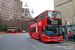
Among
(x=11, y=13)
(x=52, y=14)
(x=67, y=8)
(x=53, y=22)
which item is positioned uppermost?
(x=11, y=13)

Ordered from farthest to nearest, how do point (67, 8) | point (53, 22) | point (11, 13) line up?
point (11, 13) → point (67, 8) → point (53, 22)

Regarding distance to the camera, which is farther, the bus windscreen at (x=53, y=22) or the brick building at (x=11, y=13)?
the brick building at (x=11, y=13)

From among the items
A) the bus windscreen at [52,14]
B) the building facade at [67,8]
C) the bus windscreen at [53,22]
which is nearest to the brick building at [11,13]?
the building facade at [67,8]

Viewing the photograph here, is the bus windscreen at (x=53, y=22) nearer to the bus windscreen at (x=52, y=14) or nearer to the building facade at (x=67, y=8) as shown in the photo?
the bus windscreen at (x=52, y=14)

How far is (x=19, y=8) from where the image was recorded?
101875 millimetres

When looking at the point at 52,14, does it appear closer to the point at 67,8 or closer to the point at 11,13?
the point at 67,8

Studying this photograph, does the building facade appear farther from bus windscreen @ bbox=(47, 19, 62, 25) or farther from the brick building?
the brick building

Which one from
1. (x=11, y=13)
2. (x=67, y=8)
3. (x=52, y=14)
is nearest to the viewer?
(x=52, y=14)

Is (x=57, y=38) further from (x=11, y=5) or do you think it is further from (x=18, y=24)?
(x=11, y=5)

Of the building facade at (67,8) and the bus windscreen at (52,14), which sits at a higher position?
the building facade at (67,8)

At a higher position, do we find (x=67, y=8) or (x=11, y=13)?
(x=11, y=13)

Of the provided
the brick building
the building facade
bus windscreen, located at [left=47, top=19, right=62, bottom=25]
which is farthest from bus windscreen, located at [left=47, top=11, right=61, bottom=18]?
the brick building

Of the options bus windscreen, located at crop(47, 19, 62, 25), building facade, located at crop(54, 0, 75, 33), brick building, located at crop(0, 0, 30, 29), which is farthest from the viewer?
brick building, located at crop(0, 0, 30, 29)

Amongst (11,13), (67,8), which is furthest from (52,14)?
(11,13)
